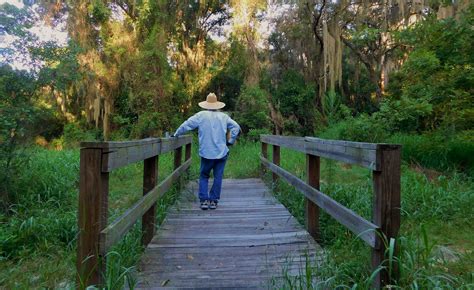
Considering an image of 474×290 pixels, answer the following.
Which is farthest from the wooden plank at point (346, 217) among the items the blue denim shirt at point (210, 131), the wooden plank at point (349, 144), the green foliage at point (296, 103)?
the green foliage at point (296, 103)

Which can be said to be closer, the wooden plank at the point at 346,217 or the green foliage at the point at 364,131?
the wooden plank at the point at 346,217

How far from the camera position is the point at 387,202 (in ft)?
7.53

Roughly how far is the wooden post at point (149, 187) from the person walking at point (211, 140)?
133 cm

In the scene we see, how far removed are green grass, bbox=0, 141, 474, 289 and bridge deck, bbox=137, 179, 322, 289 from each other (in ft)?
0.56

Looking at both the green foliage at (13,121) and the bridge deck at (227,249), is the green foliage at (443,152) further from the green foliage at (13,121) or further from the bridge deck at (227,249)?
the green foliage at (13,121)

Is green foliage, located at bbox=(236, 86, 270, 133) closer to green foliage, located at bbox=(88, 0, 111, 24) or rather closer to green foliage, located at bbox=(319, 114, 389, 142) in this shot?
green foliage, located at bbox=(319, 114, 389, 142)

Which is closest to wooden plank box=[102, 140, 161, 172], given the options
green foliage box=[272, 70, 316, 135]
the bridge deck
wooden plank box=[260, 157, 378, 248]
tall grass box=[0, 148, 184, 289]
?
tall grass box=[0, 148, 184, 289]

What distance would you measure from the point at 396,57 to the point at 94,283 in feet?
60.5

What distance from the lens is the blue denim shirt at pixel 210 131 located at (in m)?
5.37

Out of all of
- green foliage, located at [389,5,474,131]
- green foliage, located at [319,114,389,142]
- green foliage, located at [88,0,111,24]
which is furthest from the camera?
green foliage, located at [88,0,111,24]

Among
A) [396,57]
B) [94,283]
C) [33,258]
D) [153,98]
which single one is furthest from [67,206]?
[396,57]

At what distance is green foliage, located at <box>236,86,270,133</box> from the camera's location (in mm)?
16828

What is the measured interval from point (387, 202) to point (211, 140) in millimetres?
3345

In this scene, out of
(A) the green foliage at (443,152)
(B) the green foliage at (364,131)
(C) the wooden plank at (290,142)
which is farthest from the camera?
(B) the green foliage at (364,131)
